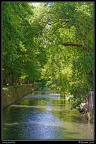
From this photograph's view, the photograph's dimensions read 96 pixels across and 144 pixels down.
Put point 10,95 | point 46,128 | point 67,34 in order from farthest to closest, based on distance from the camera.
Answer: point 10,95 → point 67,34 → point 46,128

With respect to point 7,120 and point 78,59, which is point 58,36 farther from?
point 7,120

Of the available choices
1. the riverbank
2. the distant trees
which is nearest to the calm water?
the distant trees

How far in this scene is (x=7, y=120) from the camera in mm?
25547

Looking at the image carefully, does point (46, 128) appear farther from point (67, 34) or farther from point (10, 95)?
point (10, 95)

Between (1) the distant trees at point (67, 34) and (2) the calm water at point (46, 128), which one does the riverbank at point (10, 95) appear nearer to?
(2) the calm water at point (46, 128)

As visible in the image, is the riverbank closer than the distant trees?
No

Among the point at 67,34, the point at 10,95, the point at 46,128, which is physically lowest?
the point at 46,128

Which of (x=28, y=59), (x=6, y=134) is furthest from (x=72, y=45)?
(x=28, y=59)

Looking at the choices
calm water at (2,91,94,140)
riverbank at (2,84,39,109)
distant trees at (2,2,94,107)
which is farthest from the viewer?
riverbank at (2,84,39,109)

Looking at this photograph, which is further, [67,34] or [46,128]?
[67,34]

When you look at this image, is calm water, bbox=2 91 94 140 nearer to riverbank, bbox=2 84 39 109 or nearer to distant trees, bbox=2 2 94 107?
distant trees, bbox=2 2 94 107

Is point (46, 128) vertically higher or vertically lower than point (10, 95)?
lower

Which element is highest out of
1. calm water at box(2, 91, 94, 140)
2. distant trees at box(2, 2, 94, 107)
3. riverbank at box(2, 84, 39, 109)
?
distant trees at box(2, 2, 94, 107)

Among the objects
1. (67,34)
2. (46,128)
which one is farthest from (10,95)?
(46,128)
